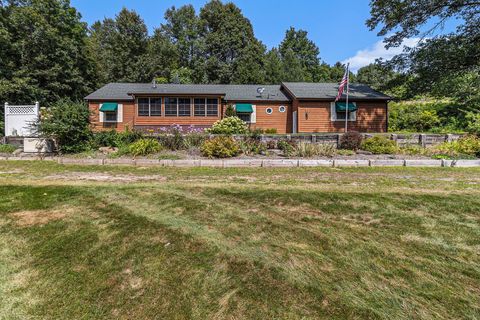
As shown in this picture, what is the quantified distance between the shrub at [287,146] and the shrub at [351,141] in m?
2.19

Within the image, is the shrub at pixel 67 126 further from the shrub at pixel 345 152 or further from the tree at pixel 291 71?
the tree at pixel 291 71

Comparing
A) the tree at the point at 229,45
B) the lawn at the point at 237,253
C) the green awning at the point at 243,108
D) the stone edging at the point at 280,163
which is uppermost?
the tree at the point at 229,45

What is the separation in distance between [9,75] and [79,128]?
60.4ft

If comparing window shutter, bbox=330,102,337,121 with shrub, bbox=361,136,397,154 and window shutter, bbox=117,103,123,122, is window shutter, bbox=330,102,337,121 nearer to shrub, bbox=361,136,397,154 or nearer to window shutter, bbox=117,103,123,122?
shrub, bbox=361,136,397,154

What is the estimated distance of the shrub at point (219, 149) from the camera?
376 inches

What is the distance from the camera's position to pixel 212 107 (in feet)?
61.6

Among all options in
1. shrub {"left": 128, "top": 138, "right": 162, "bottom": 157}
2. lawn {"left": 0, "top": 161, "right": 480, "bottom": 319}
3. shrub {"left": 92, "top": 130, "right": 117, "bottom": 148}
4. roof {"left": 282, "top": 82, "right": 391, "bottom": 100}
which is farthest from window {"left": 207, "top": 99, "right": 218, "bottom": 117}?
lawn {"left": 0, "top": 161, "right": 480, "bottom": 319}

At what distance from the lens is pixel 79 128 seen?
33.6 feet

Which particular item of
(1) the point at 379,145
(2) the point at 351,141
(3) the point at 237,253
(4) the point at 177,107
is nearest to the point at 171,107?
(4) the point at 177,107

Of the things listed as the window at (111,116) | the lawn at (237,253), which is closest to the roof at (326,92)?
the window at (111,116)

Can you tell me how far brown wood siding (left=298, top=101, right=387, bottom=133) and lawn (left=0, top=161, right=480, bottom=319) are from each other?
13697 millimetres

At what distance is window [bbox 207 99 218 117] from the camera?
1873 cm

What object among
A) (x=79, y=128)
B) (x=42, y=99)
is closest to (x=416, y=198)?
(x=79, y=128)

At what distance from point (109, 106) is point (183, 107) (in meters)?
4.74
